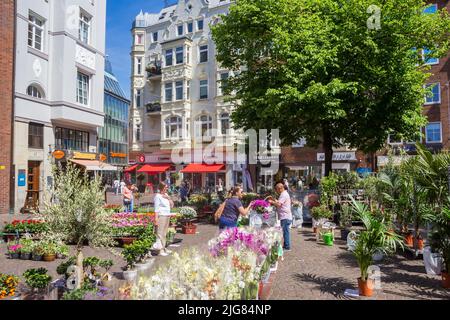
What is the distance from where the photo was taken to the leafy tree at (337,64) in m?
14.8

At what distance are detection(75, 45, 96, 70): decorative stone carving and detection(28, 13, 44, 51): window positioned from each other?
7.24ft

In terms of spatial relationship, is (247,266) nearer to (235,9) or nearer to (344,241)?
(344,241)

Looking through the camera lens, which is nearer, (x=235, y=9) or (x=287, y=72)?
(x=287, y=72)

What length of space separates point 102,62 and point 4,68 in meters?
7.70

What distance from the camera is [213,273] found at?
3727 mm

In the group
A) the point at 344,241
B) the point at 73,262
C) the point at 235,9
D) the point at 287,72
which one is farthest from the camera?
the point at 235,9

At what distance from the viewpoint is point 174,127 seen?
37.4 m

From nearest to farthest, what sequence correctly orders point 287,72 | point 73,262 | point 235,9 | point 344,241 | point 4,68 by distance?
point 73,262, point 344,241, point 287,72, point 235,9, point 4,68

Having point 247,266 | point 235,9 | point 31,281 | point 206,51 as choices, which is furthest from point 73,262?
point 206,51

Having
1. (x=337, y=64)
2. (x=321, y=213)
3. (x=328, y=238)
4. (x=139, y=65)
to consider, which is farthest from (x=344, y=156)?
(x=139, y=65)

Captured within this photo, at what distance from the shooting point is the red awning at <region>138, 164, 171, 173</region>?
1447 inches

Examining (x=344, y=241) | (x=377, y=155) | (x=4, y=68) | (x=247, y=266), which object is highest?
(x=4, y=68)

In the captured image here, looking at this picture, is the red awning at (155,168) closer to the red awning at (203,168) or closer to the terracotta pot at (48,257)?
the red awning at (203,168)

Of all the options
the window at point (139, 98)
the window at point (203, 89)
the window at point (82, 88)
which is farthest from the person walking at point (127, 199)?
the window at point (139, 98)
